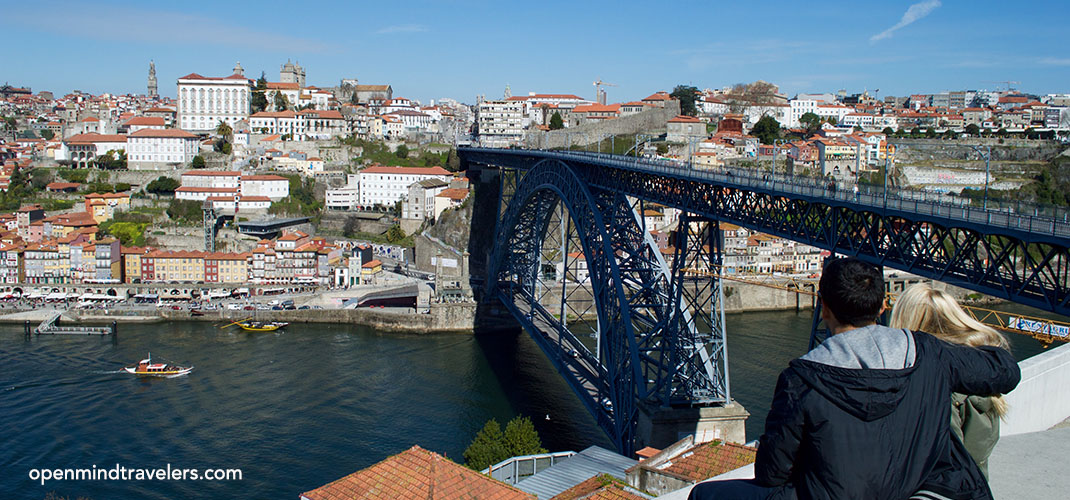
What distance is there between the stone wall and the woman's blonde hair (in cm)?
3311

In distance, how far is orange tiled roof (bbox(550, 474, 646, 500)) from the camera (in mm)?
5453

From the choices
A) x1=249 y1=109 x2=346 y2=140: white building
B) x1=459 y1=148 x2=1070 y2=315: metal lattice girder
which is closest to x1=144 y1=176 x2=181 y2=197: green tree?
x1=249 y1=109 x2=346 y2=140: white building

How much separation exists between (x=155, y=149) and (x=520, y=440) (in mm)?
31597

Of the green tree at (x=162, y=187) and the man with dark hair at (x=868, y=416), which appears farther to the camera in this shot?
the green tree at (x=162, y=187)

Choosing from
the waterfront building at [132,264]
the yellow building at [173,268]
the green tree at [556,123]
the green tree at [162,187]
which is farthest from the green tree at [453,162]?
the waterfront building at [132,264]

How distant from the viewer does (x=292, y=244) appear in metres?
27.2

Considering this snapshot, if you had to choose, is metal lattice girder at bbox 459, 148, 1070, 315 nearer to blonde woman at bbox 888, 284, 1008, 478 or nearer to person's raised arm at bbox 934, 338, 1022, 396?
blonde woman at bbox 888, 284, 1008, 478

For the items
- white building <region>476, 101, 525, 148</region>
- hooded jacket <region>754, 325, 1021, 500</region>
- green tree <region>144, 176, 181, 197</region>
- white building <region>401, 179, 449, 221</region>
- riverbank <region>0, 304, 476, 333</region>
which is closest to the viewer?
hooded jacket <region>754, 325, 1021, 500</region>

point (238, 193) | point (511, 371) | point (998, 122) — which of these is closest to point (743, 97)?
point (998, 122)

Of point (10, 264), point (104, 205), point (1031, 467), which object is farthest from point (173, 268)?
point (1031, 467)

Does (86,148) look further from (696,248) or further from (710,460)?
(710,460)

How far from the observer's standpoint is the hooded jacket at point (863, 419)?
151cm

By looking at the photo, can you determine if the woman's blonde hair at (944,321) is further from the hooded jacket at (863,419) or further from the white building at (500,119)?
the white building at (500,119)

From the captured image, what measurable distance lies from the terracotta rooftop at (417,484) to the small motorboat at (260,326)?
17202 mm
